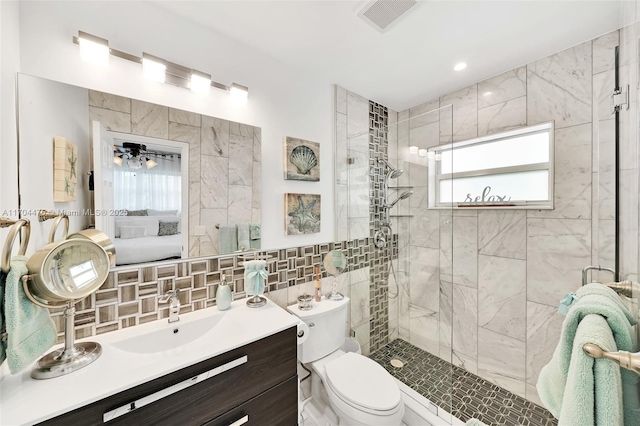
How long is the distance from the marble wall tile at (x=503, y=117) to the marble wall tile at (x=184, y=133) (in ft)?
7.37

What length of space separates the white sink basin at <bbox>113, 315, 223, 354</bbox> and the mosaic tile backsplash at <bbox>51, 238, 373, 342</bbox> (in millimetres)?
143

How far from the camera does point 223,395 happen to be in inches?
39.9

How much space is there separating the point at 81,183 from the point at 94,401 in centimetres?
89

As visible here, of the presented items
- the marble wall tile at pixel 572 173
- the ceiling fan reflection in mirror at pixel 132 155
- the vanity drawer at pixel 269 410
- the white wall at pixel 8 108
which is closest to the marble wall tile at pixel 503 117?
the marble wall tile at pixel 572 173

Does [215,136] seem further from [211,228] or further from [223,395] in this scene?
[223,395]

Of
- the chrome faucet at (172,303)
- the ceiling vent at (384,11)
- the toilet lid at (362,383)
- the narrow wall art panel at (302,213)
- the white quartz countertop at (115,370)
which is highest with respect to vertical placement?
the ceiling vent at (384,11)

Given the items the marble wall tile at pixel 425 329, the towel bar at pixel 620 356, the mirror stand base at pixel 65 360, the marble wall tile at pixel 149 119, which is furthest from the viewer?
the marble wall tile at pixel 425 329

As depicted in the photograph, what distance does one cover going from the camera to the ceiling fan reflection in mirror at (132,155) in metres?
1.17

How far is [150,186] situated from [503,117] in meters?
2.57

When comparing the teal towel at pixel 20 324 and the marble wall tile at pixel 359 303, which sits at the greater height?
the teal towel at pixel 20 324

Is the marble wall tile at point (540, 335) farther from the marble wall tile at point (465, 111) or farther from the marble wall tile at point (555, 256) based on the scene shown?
the marble wall tile at point (465, 111)

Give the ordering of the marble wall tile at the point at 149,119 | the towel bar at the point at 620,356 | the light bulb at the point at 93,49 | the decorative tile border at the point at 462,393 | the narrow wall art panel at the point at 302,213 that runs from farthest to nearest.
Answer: the narrow wall art panel at the point at 302,213, the decorative tile border at the point at 462,393, the marble wall tile at the point at 149,119, the light bulb at the point at 93,49, the towel bar at the point at 620,356

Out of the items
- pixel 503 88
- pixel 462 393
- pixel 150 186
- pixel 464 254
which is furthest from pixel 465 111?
pixel 150 186

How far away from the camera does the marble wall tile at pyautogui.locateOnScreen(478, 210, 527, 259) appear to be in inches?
74.0
